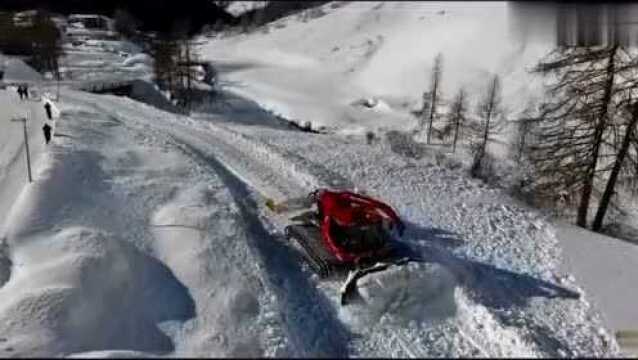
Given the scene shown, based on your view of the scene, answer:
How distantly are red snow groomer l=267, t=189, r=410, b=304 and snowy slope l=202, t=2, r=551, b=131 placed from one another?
186 ft

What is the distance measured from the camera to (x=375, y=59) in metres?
116

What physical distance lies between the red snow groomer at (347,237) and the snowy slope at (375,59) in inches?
2229

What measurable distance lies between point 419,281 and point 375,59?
4086 inches

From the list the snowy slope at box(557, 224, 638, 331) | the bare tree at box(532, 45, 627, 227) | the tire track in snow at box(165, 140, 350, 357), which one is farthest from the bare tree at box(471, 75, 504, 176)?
the tire track in snow at box(165, 140, 350, 357)

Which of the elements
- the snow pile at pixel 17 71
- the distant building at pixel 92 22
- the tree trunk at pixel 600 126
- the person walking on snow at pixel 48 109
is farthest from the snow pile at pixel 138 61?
the tree trunk at pixel 600 126

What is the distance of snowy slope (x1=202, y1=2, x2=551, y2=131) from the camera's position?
8531 cm

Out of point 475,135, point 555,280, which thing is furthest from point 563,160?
point 475,135

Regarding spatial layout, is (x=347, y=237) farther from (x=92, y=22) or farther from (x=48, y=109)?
(x=92, y=22)

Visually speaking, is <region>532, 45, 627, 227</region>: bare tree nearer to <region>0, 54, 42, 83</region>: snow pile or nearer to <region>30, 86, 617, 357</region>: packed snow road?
<region>30, 86, 617, 357</region>: packed snow road

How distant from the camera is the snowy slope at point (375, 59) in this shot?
280 ft

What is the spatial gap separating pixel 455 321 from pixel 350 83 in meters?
96.2

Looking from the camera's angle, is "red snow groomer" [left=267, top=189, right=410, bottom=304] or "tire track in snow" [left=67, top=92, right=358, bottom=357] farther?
"red snow groomer" [left=267, top=189, right=410, bottom=304]

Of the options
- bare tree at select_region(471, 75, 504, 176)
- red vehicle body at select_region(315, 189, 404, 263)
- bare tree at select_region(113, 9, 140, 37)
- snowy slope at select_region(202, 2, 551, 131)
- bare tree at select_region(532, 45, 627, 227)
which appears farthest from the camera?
bare tree at select_region(113, 9, 140, 37)

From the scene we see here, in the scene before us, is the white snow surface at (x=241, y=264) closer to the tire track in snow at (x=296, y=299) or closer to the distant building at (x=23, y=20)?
the tire track in snow at (x=296, y=299)
